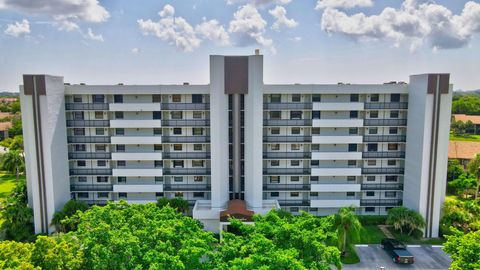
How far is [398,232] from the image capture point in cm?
3931

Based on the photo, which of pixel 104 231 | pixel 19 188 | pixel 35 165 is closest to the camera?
pixel 104 231

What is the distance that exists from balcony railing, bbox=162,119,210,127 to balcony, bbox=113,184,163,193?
859 centimetres

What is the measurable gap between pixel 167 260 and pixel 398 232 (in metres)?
31.9

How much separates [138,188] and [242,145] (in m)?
15.6

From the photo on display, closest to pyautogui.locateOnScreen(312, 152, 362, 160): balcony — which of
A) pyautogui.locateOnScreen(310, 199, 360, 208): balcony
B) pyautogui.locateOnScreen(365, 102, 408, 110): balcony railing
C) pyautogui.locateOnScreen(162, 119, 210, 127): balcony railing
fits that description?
pyautogui.locateOnScreen(310, 199, 360, 208): balcony

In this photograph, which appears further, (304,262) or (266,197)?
(266,197)

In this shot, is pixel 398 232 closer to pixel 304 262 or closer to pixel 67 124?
pixel 304 262

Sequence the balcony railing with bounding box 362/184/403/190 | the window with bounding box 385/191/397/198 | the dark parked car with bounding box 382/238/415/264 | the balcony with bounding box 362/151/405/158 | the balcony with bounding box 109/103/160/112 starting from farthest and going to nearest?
the window with bounding box 385/191/397/198 < the balcony railing with bounding box 362/184/403/190 < the balcony with bounding box 362/151/405/158 < the balcony with bounding box 109/103/160/112 < the dark parked car with bounding box 382/238/415/264

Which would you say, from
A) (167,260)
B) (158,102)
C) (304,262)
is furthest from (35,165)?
(304,262)

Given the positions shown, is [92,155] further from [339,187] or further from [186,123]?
[339,187]

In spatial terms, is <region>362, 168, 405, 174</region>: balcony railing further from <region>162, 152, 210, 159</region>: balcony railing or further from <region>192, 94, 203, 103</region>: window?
<region>192, 94, 203, 103</region>: window

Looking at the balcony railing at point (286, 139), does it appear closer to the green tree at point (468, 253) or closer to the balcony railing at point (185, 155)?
the balcony railing at point (185, 155)

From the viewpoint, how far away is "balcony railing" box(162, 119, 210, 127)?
42.1m

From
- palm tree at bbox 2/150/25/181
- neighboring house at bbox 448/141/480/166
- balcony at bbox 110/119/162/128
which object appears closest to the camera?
balcony at bbox 110/119/162/128
